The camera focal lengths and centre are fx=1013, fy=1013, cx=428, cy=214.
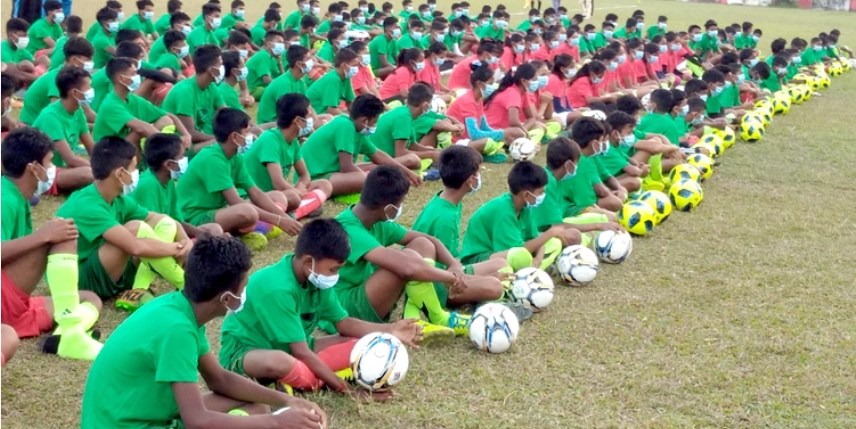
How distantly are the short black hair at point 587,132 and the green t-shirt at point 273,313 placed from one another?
378cm

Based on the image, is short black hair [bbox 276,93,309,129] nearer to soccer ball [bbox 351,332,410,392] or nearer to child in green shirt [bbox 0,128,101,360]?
child in green shirt [bbox 0,128,101,360]

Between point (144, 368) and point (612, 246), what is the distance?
4411 millimetres

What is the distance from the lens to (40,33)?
14719 mm

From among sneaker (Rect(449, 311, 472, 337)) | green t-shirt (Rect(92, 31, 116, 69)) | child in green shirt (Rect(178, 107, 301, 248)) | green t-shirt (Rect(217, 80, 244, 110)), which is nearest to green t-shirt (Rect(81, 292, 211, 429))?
sneaker (Rect(449, 311, 472, 337))

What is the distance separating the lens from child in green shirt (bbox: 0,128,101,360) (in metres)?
5.52

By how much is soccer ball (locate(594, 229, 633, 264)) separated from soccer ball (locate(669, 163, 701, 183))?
7.30 feet

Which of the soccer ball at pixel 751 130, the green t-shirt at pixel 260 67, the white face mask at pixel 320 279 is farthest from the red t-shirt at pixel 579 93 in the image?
the white face mask at pixel 320 279

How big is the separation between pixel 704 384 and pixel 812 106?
40.7 feet

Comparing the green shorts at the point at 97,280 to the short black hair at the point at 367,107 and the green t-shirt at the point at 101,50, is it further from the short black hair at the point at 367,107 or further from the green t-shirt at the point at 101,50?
the green t-shirt at the point at 101,50

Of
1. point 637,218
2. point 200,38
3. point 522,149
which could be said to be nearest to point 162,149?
point 637,218

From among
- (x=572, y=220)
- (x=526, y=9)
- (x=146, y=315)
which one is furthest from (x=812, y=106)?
Answer: (x=526, y=9)

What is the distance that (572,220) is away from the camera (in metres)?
8.03

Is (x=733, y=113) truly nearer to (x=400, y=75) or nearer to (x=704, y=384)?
(x=400, y=75)

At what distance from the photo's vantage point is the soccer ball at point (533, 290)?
6.46 metres
